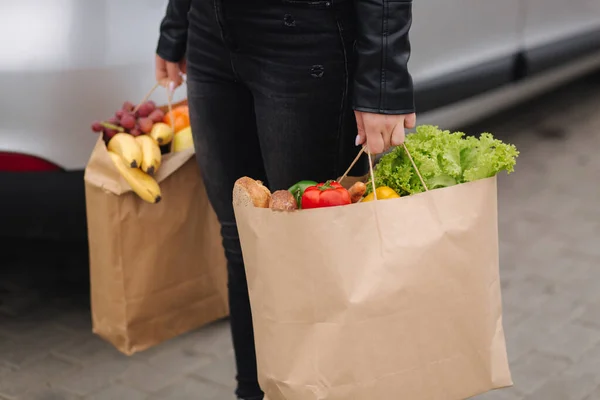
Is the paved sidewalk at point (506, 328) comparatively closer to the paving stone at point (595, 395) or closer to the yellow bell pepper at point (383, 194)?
the paving stone at point (595, 395)

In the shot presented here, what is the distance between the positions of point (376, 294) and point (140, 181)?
1.01 metres

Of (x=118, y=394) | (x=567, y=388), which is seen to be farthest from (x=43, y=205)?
(x=567, y=388)

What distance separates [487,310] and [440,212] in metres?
0.25

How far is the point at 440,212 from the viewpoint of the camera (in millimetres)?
1673

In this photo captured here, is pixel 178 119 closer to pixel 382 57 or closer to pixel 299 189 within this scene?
pixel 299 189

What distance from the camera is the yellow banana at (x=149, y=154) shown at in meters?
2.42

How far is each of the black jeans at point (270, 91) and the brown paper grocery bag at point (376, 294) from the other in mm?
291

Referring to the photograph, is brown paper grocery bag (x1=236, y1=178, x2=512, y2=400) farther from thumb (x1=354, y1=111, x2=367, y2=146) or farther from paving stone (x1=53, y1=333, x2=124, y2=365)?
paving stone (x1=53, y1=333, x2=124, y2=365)

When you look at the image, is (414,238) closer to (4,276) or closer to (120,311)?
(120,311)

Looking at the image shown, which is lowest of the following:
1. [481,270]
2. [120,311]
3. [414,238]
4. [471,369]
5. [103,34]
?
[120,311]

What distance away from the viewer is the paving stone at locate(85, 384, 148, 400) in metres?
2.56

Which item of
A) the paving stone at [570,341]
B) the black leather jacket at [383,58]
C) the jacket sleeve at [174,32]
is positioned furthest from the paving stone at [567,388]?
the jacket sleeve at [174,32]

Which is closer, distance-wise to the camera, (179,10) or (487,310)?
(487,310)

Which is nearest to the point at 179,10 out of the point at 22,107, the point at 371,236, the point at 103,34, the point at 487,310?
the point at 103,34
